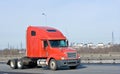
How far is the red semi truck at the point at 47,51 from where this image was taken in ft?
101

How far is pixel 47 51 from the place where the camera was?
32.0 m

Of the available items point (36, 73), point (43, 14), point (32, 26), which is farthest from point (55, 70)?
point (43, 14)

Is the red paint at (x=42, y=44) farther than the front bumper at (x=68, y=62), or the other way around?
the red paint at (x=42, y=44)

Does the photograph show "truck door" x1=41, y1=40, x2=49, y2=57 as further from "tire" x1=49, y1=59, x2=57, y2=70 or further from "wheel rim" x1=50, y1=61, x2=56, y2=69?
"wheel rim" x1=50, y1=61, x2=56, y2=69

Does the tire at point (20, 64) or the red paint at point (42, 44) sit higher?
the red paint at point (42, 44)

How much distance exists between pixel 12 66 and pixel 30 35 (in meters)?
3.84

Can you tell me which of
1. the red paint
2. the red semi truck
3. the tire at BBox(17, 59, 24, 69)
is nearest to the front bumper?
the red semi truck

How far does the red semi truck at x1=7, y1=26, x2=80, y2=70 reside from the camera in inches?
1209

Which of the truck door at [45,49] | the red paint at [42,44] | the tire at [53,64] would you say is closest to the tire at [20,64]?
the red paint at [42,44]

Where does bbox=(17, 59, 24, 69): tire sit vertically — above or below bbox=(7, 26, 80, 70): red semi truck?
below

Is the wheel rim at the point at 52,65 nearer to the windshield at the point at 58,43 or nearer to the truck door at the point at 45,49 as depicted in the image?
the truck door at the point at 45,49

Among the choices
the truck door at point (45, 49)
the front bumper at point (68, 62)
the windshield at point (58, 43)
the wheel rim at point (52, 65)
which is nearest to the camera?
the front bumper at point (68, 62)

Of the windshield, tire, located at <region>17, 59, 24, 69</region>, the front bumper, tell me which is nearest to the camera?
the front bumper

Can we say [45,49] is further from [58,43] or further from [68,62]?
[68,62]
